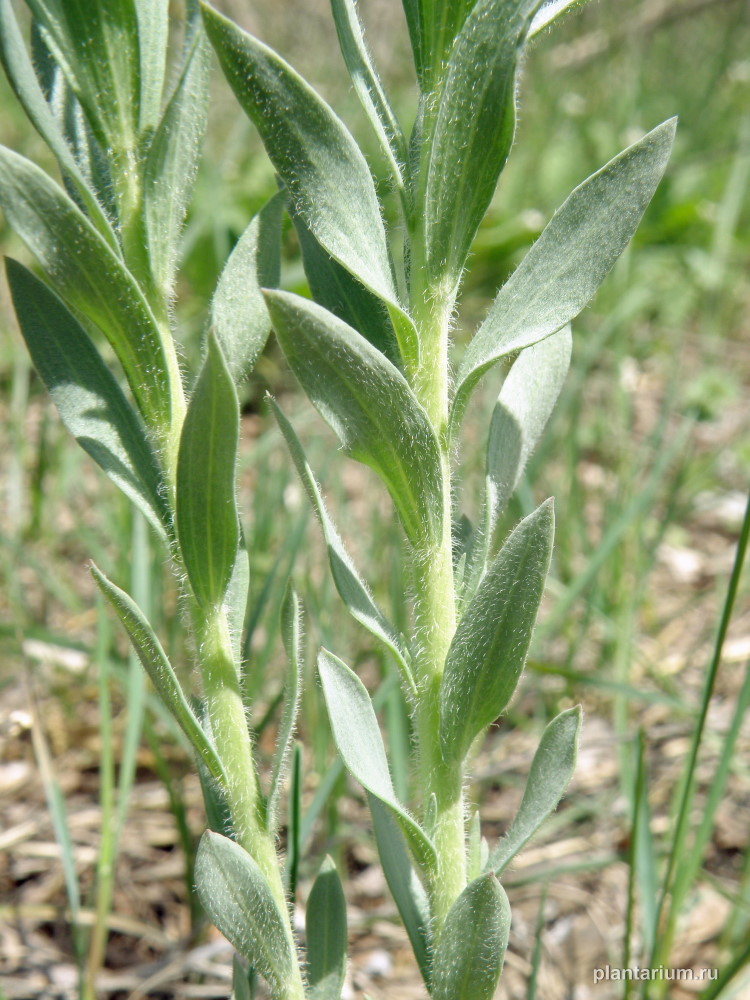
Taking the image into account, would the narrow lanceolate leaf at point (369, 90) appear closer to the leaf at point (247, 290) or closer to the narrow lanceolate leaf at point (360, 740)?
the leaf at point (247, 290)

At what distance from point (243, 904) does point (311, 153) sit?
55cm

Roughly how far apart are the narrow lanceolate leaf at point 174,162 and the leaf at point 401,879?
0.48 m

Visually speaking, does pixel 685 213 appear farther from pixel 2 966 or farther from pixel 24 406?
pixel 2 966

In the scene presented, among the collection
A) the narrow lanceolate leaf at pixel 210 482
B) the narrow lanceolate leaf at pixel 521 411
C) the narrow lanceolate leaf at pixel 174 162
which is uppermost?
the narrow lanceolate leaf at pixel 174 162

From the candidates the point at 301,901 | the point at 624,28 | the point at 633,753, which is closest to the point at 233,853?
the point at 301,901

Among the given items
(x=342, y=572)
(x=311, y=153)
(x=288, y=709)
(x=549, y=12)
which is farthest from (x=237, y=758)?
(x=549, y=12)

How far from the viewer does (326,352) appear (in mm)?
606

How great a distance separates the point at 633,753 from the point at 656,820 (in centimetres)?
15

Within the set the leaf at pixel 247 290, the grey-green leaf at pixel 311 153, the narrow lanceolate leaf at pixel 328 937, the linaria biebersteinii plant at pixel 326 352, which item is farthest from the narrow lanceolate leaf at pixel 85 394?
the narrow lanceolate leaf at pixel 328 937

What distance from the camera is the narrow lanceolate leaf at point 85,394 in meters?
0.71

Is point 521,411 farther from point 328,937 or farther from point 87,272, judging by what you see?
point 328,937

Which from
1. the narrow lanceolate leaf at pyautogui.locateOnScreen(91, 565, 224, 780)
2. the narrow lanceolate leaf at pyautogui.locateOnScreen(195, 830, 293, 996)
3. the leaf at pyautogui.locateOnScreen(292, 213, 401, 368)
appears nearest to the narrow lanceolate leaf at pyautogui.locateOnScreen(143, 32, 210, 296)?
the leaf at pyautogui.locateOnScreen(292, 213, 401, 368)

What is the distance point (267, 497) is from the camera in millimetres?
1901

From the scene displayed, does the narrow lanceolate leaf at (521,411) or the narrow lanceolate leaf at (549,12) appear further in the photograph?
the narrow lanceolate leaf at (521,411)
